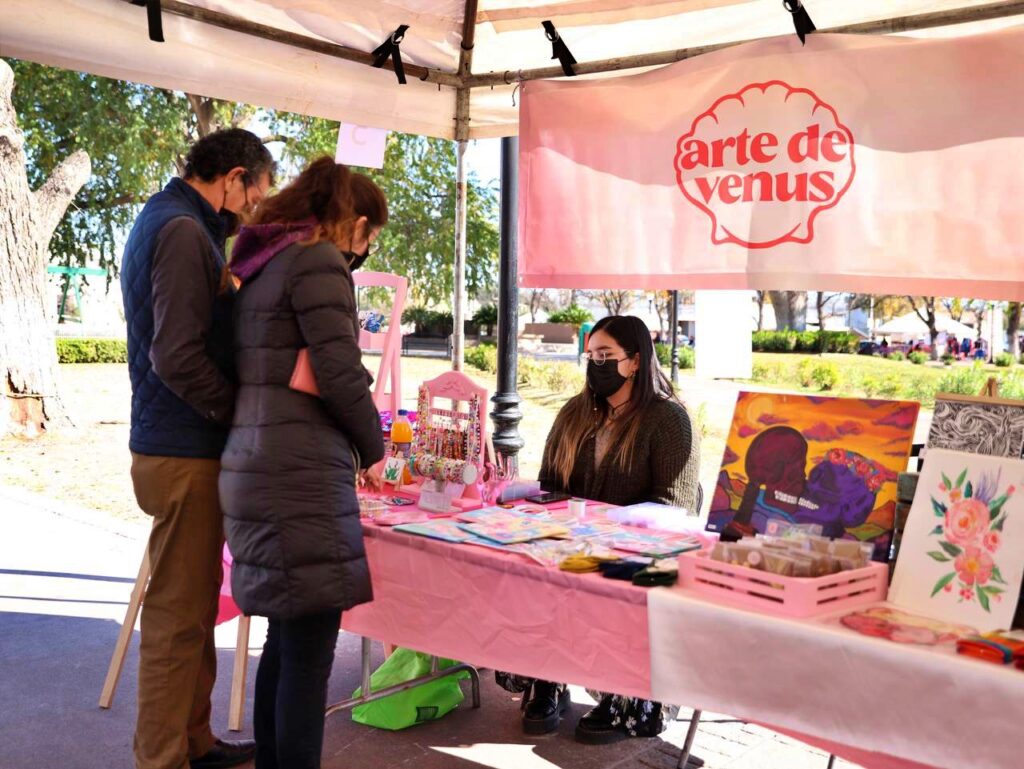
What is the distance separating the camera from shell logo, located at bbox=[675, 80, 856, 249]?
278 centimetres

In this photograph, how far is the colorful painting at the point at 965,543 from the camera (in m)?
1.79

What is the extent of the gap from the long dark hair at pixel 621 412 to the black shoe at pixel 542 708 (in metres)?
0.61

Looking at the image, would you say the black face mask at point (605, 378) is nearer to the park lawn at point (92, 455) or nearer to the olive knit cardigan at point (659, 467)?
the olive knit cardigan at point (659, 467)

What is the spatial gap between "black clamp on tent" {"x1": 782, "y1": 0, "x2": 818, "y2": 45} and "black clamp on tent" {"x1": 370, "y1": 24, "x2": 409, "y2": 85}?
1198mm

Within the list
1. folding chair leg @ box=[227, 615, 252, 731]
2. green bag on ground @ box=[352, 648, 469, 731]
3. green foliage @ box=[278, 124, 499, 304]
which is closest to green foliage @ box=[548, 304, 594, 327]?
green foliage @ box=[278, 124, 499, 304]

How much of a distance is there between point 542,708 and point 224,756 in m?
0.91

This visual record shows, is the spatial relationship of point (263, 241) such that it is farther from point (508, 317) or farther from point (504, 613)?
point (508, 317)

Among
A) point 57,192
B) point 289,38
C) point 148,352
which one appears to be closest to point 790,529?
point 148,352

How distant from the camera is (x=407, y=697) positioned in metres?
3.14

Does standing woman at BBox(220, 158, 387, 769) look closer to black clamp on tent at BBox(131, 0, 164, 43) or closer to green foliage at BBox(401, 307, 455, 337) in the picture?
black clamp on tent at BBox(131, 0, 164, 43)

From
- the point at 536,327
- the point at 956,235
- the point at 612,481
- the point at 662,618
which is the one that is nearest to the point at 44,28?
the point at 612,481

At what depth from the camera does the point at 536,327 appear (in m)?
16.9

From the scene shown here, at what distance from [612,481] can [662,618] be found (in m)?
1.11

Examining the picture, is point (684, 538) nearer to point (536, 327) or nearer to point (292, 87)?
point (292, 87)
